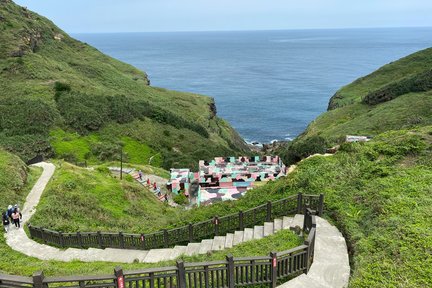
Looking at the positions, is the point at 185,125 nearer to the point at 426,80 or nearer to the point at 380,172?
the point at 426,80

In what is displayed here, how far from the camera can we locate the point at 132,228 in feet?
69.5

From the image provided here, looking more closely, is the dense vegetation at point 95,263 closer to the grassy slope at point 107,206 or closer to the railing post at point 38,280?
the railing post at point 38,280

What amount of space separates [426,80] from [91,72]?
83.7 metres

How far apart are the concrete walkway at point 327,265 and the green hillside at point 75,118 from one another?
4179 cm

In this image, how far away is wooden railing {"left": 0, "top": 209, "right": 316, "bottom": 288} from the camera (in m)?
10.2

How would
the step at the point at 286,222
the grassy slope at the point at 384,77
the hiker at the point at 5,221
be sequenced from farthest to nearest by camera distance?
the grassy slope at the point at 384,77, the hiker at the point at 5,221, the step at the point at 286,222

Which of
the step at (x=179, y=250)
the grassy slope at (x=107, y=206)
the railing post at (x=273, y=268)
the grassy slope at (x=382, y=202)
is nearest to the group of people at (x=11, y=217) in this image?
the grassy slope at (x=107, y=206)

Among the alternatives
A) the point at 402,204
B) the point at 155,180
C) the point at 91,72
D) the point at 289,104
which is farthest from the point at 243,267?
the point at 289,104

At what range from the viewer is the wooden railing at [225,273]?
33.5ft

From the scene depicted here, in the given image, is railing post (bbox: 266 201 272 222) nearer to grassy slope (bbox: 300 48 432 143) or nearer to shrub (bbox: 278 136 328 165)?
shrub (bbox: 278 136 328 165)

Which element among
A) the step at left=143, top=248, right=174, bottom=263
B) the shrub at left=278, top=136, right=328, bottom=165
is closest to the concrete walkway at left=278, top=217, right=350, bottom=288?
the step at left=143, top=248, right=174, bottom=263

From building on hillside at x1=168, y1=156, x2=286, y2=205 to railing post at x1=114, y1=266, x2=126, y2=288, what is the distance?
2226 cm

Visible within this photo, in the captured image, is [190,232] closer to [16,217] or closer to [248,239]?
[248,239]

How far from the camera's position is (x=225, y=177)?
38.4 m
